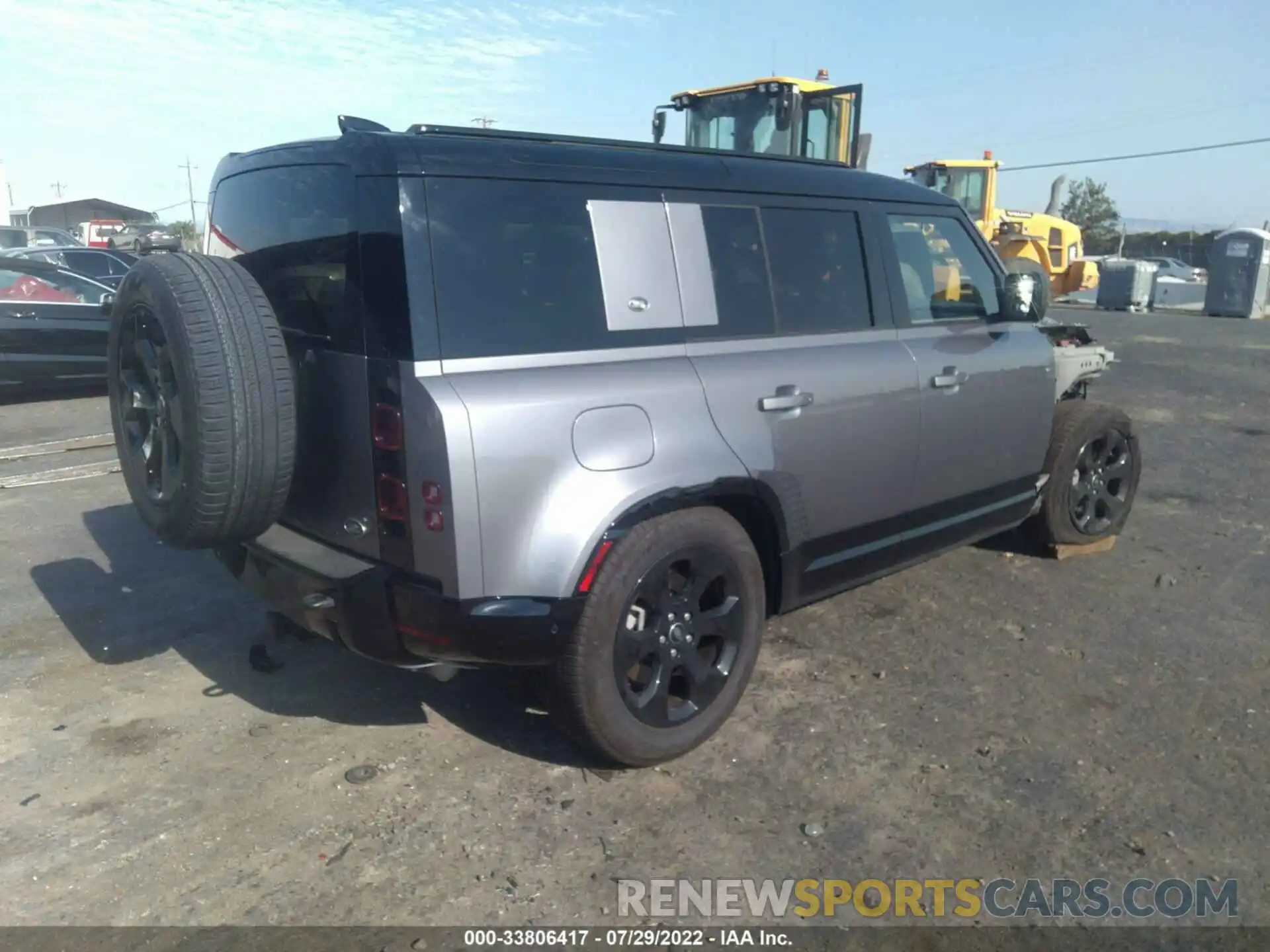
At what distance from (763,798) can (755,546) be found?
0.95 meters

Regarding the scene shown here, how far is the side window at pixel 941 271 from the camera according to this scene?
443 cm

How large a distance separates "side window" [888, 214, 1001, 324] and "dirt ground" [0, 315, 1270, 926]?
1451 millimetres

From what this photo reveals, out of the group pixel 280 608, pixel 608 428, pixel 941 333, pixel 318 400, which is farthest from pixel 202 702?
pixel 941 333

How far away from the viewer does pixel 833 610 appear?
16.1 feet

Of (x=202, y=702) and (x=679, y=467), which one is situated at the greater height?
(x=679, y=467)

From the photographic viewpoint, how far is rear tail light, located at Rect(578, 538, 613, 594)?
3059 millimetres

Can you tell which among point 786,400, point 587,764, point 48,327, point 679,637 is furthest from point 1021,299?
point 48,327

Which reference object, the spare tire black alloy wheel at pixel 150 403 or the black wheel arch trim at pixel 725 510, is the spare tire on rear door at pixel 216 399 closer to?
the spare tire black alloy wheel at pixel 150 403

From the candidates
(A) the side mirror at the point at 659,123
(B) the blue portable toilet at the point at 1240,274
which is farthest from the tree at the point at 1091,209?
(A) the side mirror at the point at 659,123

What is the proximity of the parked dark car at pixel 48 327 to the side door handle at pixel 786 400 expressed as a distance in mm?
8627

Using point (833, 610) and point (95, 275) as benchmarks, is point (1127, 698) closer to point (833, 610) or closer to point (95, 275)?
point (833, 610)

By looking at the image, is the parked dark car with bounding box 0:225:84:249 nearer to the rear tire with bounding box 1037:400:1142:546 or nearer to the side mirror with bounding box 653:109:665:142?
the side mirror with bounding box 653:109:665:142

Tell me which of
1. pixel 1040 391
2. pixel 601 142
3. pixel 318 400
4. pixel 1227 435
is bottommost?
pixel 1227 435

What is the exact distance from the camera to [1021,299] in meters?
4.76
